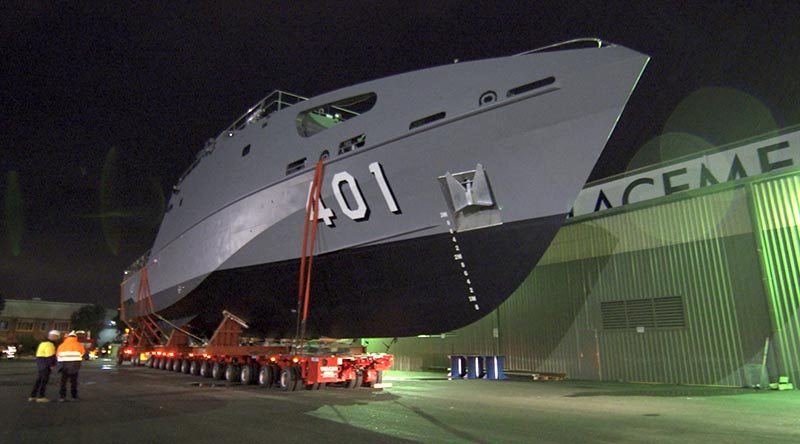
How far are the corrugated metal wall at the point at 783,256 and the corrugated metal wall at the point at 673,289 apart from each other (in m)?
0.02

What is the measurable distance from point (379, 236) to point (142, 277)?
11420 mm

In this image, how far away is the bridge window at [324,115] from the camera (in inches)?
336

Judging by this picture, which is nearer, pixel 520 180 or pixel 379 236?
pixel 520 180

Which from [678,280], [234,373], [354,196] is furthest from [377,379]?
[678,280]

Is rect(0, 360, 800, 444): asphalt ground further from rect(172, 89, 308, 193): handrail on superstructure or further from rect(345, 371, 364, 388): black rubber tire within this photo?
rect(172, 89, 308, 193): handrail on superstructure

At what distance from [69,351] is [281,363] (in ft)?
11.6

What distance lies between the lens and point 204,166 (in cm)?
1204

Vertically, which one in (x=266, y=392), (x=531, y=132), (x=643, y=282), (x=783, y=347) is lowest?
(x=266, y=392)

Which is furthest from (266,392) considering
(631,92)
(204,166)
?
(631,92)

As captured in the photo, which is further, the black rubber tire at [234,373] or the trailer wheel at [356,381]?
the black rubber tire at [234,373]

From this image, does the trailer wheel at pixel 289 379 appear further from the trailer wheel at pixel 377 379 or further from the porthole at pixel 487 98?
the porthole at pixel 487 98

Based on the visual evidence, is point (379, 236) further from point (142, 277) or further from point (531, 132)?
point (142, 277)

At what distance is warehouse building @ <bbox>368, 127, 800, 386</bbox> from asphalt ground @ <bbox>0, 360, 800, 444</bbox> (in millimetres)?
Result: 1370

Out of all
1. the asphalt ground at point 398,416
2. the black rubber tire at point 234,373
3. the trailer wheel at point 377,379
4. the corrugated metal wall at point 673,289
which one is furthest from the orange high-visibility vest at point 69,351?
the corrugated metal wall at point 673,289
